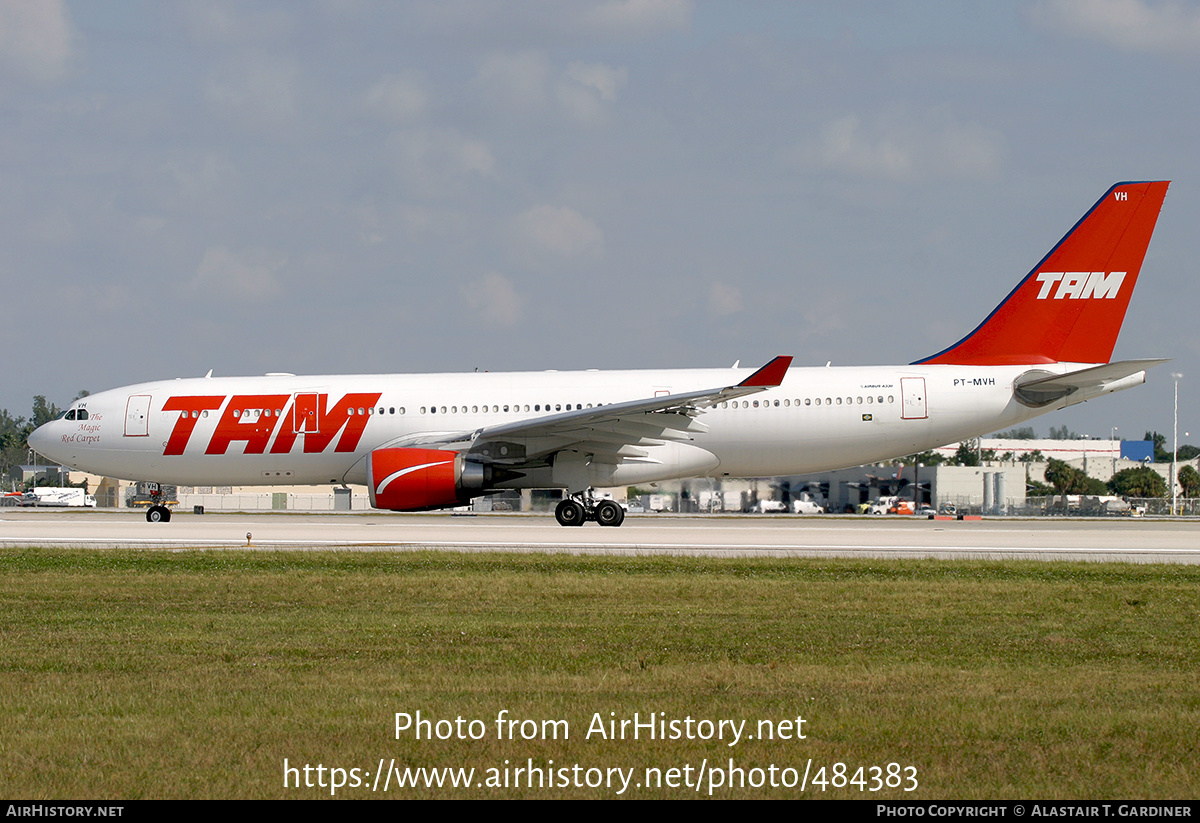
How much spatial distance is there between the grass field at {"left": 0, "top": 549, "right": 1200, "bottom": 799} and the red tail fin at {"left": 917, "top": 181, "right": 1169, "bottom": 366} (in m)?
13.6

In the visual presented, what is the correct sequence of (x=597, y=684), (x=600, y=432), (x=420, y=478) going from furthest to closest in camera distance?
(x=600, y=432) < (x=420, y=478) < (x=597, y=684)

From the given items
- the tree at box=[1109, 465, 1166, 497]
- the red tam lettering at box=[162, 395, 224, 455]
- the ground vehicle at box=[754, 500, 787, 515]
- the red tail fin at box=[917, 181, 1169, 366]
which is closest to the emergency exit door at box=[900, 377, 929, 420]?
the red tail fin at box=[917, 181, 1169, 366]

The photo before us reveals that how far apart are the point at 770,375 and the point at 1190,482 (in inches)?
3045

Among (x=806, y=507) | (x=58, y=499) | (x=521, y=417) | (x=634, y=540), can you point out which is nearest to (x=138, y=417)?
(x=521, y=417)

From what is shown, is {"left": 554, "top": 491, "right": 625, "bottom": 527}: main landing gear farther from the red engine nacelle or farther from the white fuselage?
the red engine nacelle

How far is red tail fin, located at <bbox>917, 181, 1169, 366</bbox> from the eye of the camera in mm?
25641

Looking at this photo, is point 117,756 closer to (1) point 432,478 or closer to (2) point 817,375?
(1) point 432,478

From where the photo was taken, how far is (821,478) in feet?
173

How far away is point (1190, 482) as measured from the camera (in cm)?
8694

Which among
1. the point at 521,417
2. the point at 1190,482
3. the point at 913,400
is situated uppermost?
the point at 913,400

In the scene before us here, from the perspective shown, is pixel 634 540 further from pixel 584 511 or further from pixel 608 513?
pixel 584 511

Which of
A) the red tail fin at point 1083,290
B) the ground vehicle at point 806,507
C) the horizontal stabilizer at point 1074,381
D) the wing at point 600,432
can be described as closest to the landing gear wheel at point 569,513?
the wing at point 600,432

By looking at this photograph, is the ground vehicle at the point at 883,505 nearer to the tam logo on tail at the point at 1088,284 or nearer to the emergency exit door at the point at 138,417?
the tam logo on tail at the point at 1088,284

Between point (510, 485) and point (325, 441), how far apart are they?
4.73 metres
